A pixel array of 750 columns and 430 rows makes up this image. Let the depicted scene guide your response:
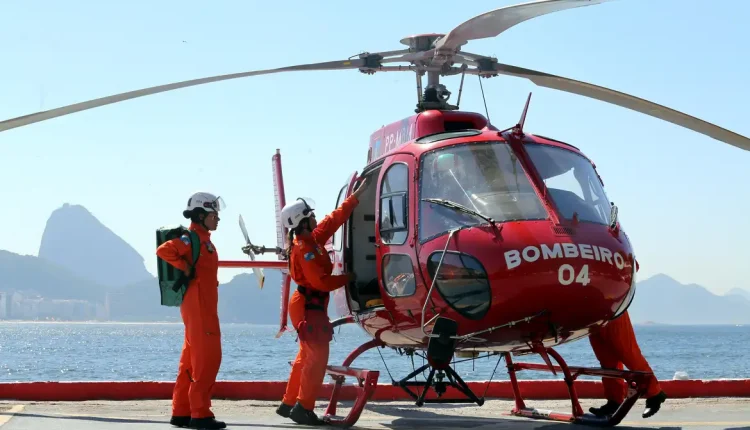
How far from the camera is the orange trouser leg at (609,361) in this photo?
29.1 feet

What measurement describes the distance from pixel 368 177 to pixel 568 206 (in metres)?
2.25

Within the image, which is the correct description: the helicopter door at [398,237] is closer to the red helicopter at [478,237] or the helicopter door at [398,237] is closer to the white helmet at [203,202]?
the red helicopter at [478,237]

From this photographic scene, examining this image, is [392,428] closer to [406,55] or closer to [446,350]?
[446,350]

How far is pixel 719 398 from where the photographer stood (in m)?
11.9

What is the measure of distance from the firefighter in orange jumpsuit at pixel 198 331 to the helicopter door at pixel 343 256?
136cm

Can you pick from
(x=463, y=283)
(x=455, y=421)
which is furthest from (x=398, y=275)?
(x=455, y=421)

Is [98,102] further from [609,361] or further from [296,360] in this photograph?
[609,361]

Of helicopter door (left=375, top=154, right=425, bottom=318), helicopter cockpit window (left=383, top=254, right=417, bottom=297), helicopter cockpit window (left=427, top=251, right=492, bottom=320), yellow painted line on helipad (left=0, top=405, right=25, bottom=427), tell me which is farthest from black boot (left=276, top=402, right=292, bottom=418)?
yellow painted line on helipad (left=0, top=405, right=25, bottom=427)

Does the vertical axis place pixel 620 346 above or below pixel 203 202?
below

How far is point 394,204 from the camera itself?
330 inches

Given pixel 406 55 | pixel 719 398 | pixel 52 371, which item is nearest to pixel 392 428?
pixel 406 55

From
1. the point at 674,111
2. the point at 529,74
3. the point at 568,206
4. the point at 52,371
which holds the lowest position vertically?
the point at 52,371

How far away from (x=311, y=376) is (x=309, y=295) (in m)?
0.76

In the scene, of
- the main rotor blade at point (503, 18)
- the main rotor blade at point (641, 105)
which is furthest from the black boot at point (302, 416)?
the main rotor blade at point (641, 105)
